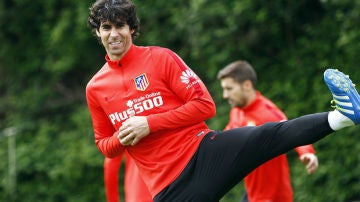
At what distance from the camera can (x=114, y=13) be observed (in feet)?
17.9

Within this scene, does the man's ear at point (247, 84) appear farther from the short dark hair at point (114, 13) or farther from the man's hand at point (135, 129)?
the man's hand at point (135, 129)

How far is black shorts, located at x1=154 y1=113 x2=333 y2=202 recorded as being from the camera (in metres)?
5.12

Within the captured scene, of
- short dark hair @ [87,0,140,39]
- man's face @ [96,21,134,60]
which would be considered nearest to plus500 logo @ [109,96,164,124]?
man's face @ [96,21,134,60]

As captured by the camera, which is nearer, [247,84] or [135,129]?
[135,129]

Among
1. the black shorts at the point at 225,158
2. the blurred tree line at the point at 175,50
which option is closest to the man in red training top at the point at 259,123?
the black shorts at the point at 225,158

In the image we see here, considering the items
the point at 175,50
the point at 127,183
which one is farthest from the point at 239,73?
the point at 175,50

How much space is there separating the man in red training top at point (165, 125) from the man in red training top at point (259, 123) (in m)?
1.62

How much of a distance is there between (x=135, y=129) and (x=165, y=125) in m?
0.20

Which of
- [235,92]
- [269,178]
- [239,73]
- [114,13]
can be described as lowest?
[269,178]

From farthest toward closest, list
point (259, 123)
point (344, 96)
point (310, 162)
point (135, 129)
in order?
point (259, 123)
point (310, 162)
point (135, 129)
point (344, 96)

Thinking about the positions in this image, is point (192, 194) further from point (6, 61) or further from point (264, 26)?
point (6, 61)

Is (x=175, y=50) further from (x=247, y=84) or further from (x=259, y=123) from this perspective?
(x=259, y=123)

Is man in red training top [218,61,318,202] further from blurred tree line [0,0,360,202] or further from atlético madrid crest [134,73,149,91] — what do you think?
blurred tree line [0,0,360,202]

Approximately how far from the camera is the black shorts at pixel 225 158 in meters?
5.12
